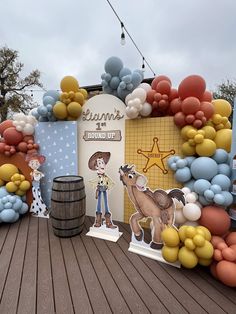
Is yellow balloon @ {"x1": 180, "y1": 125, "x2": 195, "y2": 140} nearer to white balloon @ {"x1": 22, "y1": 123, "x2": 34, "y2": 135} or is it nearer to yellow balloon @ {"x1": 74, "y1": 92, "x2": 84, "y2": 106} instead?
yellow balloon @ {"x1": 74, "y1": 92, "x2": 84, "y2": 106}

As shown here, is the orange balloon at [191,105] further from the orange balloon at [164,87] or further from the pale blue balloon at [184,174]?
the pale blue balloon at [184,174]

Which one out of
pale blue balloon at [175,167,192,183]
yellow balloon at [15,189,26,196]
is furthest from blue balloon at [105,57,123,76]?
yellow balloon at [15,189,26,196]

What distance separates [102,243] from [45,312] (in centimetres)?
106

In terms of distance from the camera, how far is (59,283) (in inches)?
67.7

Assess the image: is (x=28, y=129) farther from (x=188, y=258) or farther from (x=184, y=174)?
(x=188, y=258)

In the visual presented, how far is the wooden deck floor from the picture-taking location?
1.48m

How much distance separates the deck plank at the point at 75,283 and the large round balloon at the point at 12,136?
79.9 inches

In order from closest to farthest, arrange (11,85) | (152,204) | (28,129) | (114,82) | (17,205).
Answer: (152,204) → (114,82) → (17,205) → (28,129) → (11,85)

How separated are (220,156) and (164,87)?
1.08 metres

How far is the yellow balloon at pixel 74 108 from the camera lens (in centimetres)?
297

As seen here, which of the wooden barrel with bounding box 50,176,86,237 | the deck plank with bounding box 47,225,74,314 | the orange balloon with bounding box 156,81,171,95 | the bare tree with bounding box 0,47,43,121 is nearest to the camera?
the deck plank with bounding box 47,225,74,314

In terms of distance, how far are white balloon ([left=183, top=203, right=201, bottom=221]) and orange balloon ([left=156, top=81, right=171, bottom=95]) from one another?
1.40 metres

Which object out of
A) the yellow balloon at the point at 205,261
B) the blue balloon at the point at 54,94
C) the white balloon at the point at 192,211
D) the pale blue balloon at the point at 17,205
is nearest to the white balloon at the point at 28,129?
the blue balloon at the point at 54,94

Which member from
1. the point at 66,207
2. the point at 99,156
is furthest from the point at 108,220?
the point at 99,156
